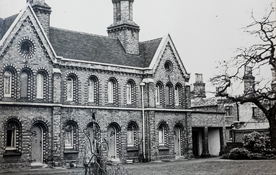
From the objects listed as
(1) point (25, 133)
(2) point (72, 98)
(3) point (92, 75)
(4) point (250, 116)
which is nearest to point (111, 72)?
(3) point (92, 75)

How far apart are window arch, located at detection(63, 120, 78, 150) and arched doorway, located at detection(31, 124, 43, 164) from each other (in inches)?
96.9

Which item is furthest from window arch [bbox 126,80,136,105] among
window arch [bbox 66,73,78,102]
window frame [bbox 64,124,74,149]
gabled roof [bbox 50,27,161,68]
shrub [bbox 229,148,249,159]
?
shrub [bbox 229,148,249,159]

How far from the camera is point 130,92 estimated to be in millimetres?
37688

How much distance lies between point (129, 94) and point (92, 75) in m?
4.50

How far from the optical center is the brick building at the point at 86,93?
96.0ft

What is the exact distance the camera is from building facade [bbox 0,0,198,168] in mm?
29250

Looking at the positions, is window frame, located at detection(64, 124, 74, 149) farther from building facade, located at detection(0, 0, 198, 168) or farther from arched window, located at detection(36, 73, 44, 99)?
arched window, located at detection(36, 73, 44, 99)

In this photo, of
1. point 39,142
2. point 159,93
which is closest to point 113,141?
point 159,93

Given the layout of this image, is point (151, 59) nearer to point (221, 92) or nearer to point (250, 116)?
point (221, 92)

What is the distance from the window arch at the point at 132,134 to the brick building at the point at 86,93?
0.09 metres

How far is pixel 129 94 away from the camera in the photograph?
37.7 meters

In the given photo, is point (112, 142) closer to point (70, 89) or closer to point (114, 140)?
point (114, 140)

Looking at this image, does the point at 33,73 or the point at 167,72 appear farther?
the point at 167,72

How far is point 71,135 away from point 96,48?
8.08 metres
